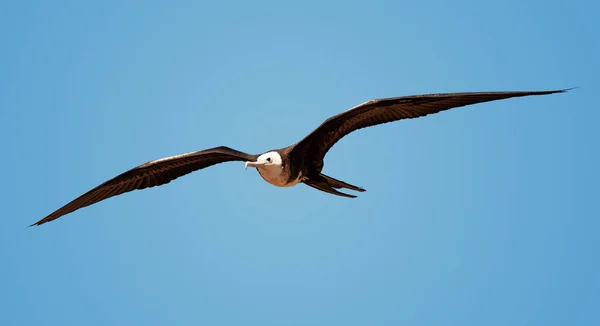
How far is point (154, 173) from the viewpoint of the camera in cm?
1002

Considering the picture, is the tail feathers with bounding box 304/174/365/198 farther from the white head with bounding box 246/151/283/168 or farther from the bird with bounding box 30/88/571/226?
the white head with bounding box 246/151/283/168

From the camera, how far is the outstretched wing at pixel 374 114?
8305 millimetres

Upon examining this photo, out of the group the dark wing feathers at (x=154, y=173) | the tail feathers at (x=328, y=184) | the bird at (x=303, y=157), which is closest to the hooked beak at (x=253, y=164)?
the bird at (x=303, y=157)

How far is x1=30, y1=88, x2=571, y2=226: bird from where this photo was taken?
8477mm

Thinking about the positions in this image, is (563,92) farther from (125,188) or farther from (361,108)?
(125,188)

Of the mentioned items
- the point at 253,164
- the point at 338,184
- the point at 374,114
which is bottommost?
the point at 338,184

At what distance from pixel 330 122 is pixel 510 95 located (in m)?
1.88

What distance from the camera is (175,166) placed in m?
9.98

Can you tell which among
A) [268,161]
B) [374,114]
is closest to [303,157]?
[268,161]

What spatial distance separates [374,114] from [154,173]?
280 cm

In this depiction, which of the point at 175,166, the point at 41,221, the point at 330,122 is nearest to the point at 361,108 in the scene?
the point at 330,122

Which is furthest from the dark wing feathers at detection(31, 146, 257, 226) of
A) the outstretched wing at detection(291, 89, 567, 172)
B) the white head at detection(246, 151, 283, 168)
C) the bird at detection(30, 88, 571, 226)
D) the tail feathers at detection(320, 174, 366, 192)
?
the tail feathers at detection(320, 174, 366, 192)

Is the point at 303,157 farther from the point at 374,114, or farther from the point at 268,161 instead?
the point at 374,114

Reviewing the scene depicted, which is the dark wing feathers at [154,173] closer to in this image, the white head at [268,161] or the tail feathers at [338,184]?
the white head at [268,161]
